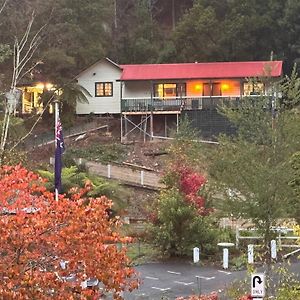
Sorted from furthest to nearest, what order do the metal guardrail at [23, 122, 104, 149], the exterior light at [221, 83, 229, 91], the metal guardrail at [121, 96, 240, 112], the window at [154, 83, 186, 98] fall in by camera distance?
the window at [154, 83, 186, 98], the exterior light at [221, 83, 229, 91], the metal guardrail at [121, 96, 240, 112], the metal guardrail at [23, 122, 104, 149]

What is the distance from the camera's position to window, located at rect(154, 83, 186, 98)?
55750mm

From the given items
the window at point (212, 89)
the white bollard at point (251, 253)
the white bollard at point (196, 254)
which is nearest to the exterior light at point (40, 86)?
the window at point (212, 89)

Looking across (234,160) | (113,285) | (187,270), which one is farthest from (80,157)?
(113,285)

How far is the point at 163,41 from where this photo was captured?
69.3 metres

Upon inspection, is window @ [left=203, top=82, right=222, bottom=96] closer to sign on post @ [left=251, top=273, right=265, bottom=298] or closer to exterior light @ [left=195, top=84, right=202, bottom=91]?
exterior light @ [left=195, top=84, right=202, bottom=91]

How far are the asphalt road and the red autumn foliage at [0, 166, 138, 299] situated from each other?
7.40 m

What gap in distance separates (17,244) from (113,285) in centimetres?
202

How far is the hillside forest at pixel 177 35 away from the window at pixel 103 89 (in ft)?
8.86

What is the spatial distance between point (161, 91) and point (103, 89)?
17.2 ft

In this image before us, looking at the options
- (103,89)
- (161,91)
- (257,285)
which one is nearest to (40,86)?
(103,89)

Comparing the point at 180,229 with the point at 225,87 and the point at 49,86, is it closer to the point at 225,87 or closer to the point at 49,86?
the point at 49,86

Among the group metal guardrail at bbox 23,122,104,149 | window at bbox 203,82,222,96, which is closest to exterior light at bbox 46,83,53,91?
metal guardrail at bbox 23,122,104,149

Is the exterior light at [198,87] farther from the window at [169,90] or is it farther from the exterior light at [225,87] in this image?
the exterior light at [225,87]

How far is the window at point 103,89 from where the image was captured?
56906 millimetres
